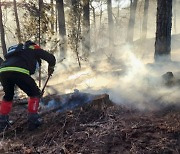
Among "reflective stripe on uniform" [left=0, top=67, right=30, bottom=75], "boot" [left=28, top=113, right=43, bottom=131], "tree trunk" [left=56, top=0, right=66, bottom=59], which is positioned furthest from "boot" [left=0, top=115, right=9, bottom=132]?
"tree trunk" [left=56, top=0, right=66, bottom=59]

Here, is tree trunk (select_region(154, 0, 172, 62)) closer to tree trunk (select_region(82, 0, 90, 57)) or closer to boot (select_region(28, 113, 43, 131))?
boot (select_region(28, 113, 43, 131))

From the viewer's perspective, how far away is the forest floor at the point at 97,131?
391 centimetres

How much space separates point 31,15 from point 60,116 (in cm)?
656

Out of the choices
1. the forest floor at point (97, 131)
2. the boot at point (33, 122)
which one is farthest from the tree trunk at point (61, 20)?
the boot at point (33, 122)

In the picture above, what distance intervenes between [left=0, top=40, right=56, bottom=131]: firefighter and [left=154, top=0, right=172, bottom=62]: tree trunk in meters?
4.74

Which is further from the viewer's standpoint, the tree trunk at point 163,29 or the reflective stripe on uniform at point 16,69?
the tree trunk at point 163,29

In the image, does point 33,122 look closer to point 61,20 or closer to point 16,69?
point 16,69

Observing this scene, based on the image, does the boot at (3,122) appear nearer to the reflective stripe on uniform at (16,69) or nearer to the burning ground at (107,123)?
the burning ground at (107,123)

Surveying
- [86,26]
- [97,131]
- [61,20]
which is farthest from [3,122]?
[61,20]

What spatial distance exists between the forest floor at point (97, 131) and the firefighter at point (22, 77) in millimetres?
229

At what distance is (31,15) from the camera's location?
1095 centimetres

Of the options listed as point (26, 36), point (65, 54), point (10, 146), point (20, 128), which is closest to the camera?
point (10, 146)

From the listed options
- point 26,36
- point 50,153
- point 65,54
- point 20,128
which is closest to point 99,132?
point 50,153

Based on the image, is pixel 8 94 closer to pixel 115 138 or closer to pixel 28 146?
pixel 28 146
